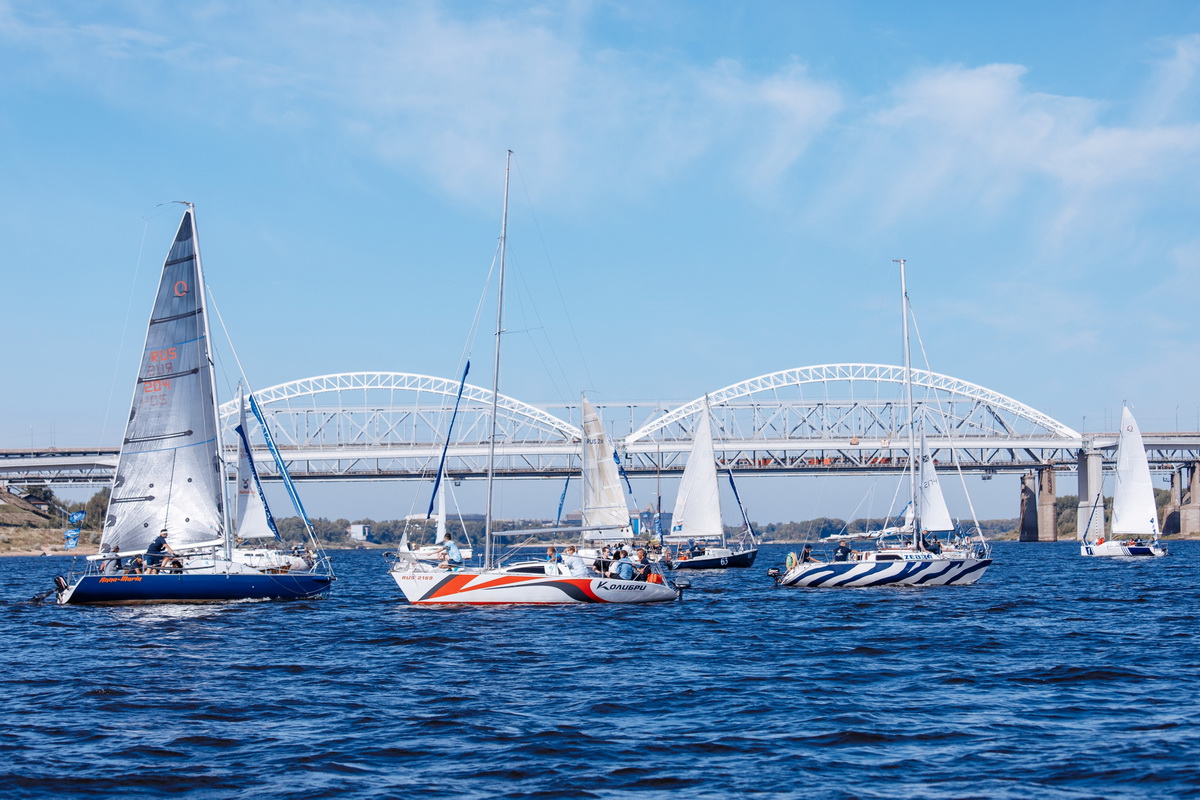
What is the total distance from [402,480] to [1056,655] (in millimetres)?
131800

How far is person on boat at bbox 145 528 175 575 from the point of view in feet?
112

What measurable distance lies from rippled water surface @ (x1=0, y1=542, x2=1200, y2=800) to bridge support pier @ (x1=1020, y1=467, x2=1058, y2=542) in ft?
403

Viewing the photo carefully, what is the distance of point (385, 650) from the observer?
989 inches

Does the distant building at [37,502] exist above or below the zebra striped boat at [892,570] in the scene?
above

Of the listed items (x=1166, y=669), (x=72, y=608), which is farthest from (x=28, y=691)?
(x=1166, y=669)

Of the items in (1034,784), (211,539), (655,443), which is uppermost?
(655,443)

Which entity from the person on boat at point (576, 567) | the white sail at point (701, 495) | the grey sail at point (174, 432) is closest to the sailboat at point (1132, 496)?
the white sail at point (701, 495)

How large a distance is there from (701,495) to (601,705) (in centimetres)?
4627

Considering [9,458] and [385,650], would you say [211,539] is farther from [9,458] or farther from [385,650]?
[9,458]

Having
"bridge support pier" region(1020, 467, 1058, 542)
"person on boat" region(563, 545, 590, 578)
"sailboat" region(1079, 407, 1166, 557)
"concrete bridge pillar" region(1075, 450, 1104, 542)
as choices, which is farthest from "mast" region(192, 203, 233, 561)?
"bridge support pier" region(1020, 467, 1058, 542)

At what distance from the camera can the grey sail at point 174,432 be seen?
34875 mm

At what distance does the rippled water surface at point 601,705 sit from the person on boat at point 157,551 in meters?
2.00

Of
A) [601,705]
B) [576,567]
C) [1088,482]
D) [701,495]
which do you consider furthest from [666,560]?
[1088,482]

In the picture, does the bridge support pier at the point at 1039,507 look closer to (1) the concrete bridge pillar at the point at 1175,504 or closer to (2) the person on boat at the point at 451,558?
(1) the concrete bridge pillar at the point at 1175,504
